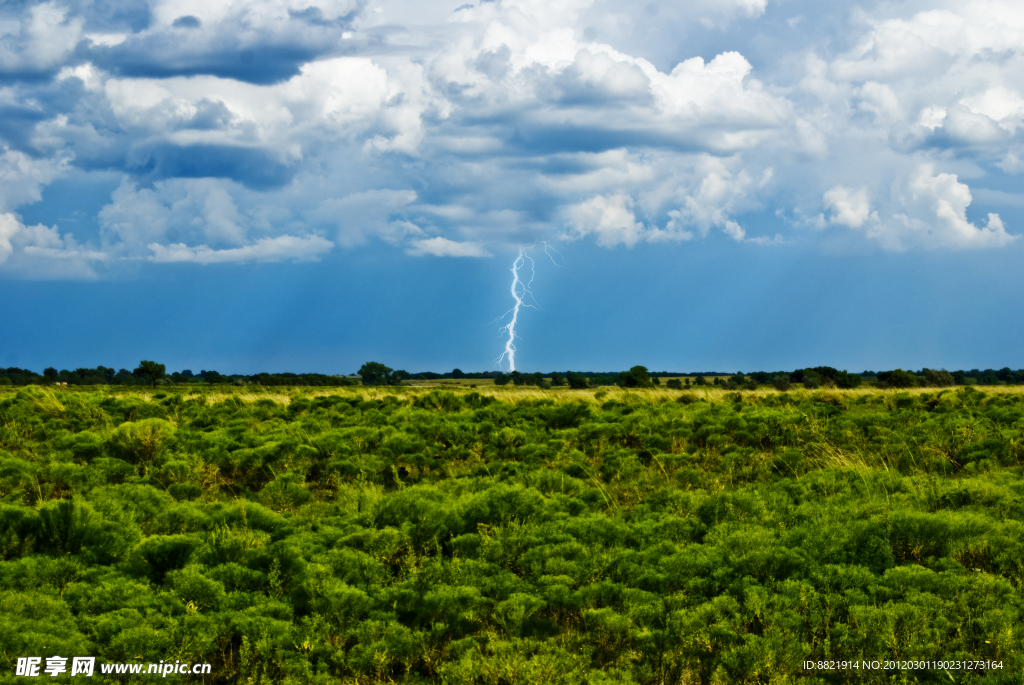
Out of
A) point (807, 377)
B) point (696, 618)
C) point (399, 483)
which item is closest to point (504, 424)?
point (399, 483)

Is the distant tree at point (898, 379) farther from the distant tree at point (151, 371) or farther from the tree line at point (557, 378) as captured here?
the distant tree at point (151, 371)

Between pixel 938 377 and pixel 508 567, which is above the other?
pixel 938 377

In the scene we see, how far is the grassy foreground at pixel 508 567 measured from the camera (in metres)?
4.82

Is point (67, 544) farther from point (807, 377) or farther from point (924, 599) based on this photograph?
point (807, 377)


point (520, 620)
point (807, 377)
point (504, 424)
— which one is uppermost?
point (807, 377)

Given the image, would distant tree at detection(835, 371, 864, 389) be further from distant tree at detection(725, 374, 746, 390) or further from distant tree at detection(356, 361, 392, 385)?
distant tree at detection(356, 361, 392, 385)

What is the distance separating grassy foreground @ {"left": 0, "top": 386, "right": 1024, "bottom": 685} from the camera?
4820 millimetres

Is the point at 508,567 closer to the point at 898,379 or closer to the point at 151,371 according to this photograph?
the point at 898,379

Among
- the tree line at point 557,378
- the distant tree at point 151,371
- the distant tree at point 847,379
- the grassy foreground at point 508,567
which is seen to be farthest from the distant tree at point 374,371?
the grassy foreground at point 508,567

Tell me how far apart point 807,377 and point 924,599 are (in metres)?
45.8

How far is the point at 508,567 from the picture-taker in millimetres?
6414

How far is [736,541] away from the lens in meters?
6.58

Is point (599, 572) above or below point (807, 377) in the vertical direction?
below

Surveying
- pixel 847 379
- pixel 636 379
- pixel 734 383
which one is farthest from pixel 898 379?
pixel 734 383
